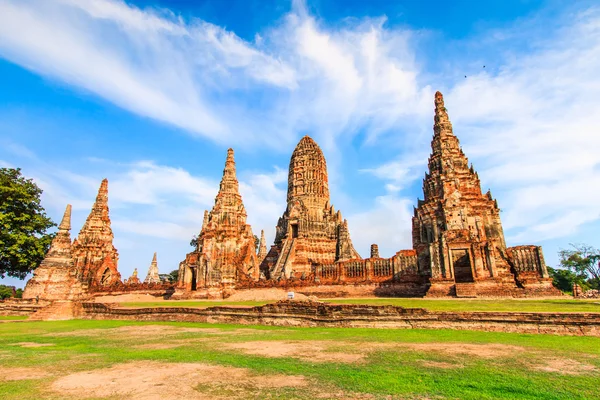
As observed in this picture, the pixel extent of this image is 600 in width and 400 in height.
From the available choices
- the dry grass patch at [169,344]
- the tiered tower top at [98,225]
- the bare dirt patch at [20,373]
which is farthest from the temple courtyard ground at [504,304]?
the tiered tower top at [98,225]

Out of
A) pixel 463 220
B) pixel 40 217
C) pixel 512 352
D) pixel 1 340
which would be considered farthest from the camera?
pixel 463 220

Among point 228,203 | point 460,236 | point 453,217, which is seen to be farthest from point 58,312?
point 453,217

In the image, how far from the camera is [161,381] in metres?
4.48

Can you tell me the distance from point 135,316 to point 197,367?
1018 cm

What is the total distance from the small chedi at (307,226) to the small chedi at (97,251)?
16.0 meters

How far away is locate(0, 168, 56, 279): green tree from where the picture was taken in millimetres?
25453

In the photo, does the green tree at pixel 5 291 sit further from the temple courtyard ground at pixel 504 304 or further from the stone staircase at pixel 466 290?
the stone staircase at pixel 466 290

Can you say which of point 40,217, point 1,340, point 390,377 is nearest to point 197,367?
point 390,377

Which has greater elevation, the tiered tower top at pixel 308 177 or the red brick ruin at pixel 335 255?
the tiered tower top at pixel 308 177

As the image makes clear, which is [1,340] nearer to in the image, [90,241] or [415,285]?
[415,285]

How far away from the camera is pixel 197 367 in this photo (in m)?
5.24

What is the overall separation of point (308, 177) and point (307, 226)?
299 inches

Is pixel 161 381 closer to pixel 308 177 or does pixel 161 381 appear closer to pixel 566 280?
pixel 308 177

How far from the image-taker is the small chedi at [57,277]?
1900 centimetres
